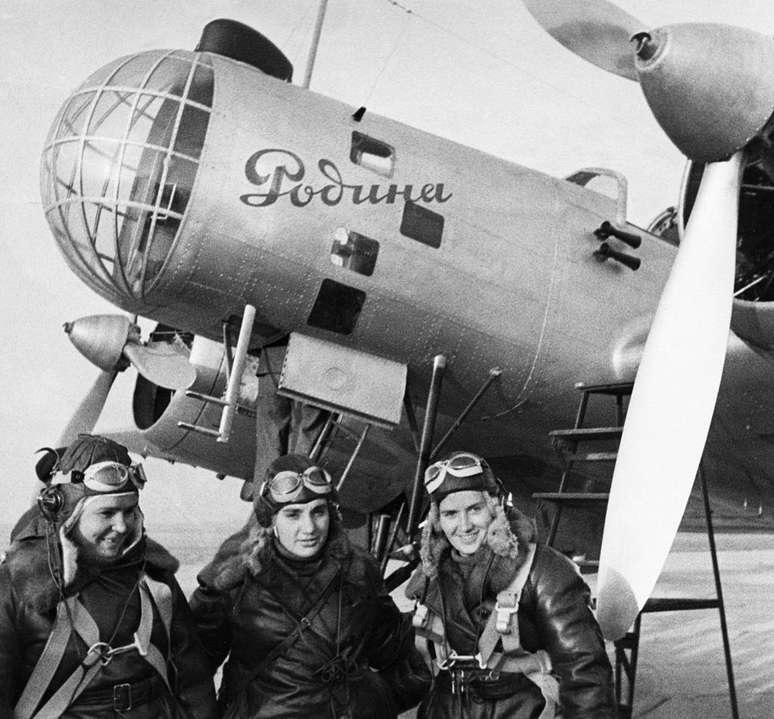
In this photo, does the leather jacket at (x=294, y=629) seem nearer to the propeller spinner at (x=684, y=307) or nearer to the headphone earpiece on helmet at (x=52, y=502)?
the headphone earpiece on helmet at (x=52, y=502)

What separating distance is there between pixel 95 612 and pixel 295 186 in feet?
10.1

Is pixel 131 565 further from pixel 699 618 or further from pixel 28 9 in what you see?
pixel 28 9

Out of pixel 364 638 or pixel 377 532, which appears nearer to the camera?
pixel 364 638

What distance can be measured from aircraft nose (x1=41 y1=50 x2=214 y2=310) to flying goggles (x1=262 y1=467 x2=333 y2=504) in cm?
237

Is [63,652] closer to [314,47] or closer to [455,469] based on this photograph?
[455,469]

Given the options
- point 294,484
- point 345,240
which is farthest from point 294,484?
point 345,240

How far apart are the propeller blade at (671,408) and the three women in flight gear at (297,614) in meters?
0.91

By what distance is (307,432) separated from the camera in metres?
5.59

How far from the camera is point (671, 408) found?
12.8 feet

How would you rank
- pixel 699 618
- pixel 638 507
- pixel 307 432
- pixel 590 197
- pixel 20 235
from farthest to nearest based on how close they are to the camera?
1. pixel 20 235
2. pixel 699 618
3. pixel 590 197
4. pixel 307 432
5. pixel 638 507

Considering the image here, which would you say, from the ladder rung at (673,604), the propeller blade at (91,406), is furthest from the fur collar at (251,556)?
the propeller blade at (91,406)

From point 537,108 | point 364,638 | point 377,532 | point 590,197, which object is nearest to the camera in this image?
point 364,638

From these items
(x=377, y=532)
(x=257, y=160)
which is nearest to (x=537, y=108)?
(x=377, y=532)

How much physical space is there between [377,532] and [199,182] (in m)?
4.55
